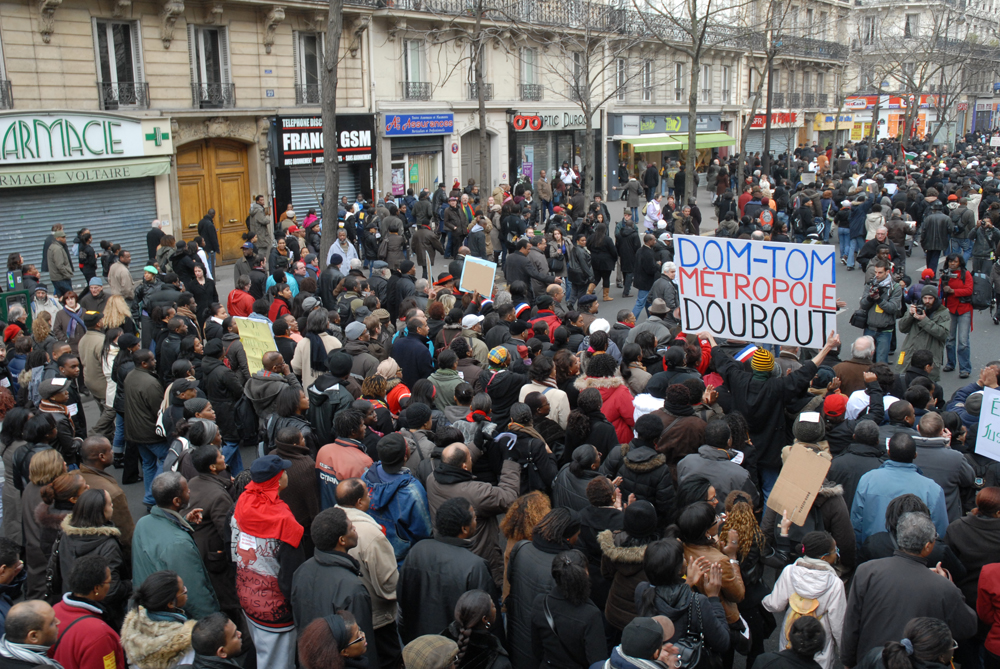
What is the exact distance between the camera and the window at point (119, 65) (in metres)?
18.6

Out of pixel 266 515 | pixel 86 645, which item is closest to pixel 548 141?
pixel 266 515

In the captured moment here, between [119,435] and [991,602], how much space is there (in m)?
7.82

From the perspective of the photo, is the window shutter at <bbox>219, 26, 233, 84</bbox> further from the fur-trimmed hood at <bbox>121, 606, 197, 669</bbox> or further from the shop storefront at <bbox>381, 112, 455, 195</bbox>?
the fur-trimmed hood at <bbox>121, 606, 197, 669</bbox>

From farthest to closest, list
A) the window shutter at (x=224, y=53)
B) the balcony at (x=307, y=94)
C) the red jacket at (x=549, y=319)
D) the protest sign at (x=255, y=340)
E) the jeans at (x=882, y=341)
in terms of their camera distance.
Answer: the balcony at (x=307, y=94), the window shutter at (x=224, y=53), the jeans at (x=882, y=341), the red jacket at (x=549, y=319), the protest sign at (x=255, y=340)

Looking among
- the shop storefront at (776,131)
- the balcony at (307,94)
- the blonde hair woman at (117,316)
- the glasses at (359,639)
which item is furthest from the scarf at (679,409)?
the shop storefront at (776,131)

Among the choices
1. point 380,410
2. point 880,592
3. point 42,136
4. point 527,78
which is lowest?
point 880,592

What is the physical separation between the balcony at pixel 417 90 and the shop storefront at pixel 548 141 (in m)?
4.58

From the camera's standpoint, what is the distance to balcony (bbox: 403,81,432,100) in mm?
26422

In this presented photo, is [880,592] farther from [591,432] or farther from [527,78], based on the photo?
[527,78]

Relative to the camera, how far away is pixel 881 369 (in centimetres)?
736

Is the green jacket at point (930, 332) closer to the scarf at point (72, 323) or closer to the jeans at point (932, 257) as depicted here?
the jeans at point (932, 257)

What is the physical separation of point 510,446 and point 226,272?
16513mm

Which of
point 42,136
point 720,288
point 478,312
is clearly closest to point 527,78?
point 42,136

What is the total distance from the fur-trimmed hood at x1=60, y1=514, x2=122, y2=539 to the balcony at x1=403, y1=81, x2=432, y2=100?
76.3 ft
